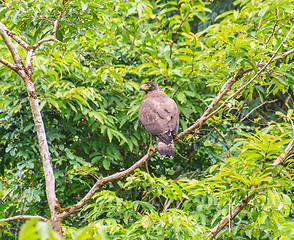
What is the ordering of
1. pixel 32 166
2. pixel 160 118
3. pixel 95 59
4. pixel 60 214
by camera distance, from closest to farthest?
pixel 60 214 → pixel 32 166 → pixel 160 118 → pixel 95 59

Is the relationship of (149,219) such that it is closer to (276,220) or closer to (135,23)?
Answer: (276,220)

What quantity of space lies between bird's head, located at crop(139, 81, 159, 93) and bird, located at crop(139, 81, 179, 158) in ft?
0.65

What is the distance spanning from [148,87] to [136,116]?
1.39ft

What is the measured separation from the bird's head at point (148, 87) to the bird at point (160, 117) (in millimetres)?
198

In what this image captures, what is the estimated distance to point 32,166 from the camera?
347 centimetres

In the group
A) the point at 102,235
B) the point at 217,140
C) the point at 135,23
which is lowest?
the point at 217,140

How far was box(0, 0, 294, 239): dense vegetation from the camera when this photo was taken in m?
2.83

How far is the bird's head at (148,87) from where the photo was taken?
13.6 ft

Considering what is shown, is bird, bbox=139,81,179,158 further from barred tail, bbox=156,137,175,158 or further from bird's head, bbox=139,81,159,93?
bird's head, bbox=139,81,159,93

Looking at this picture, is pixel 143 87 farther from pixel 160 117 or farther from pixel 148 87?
pixel 160 117

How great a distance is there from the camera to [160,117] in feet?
12.4

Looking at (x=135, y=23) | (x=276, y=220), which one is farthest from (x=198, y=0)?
(x=276, y=220)

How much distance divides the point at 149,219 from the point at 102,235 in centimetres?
200

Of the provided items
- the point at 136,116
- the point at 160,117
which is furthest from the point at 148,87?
the point at 160,117
